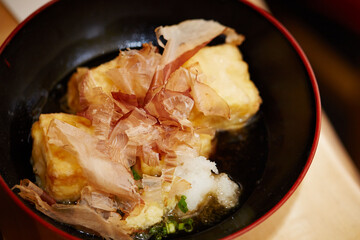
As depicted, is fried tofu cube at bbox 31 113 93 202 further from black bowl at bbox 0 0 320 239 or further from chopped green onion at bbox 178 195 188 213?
chopped green onion at bbox 178 195 188 213

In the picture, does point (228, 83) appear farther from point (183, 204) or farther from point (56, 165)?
point (56, 165)

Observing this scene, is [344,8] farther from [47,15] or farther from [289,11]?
[47,15]

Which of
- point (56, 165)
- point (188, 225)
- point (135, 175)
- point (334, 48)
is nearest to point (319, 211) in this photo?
point (188, 225)

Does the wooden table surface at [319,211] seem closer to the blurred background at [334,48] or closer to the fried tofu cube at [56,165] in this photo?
the fried tofu cube at [56,165]

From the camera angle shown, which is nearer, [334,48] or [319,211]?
[319,211]

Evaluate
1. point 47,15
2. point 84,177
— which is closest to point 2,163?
point 84,177

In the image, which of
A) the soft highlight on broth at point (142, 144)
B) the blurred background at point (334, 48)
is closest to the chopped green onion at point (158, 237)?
the soft highlight on broth at point (142, 144)
